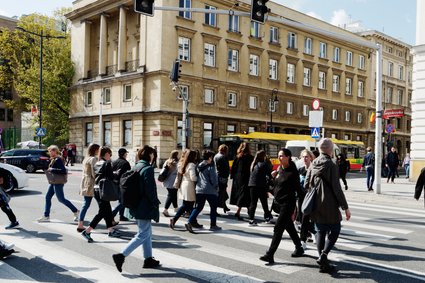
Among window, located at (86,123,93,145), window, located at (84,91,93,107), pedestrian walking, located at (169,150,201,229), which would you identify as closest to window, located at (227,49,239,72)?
window, located at (84,91,93,107)

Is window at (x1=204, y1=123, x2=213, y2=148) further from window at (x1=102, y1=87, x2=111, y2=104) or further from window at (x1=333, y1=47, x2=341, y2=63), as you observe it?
window at (x1=333, y1=47, x2=341, y2=63)

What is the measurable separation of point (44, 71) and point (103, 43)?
7.14m

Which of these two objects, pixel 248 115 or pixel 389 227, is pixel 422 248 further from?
pixel 248 115

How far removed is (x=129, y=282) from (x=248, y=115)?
35.4m

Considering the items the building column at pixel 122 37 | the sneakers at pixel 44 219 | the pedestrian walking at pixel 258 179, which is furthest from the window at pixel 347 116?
the sneakers at pixel 44 219

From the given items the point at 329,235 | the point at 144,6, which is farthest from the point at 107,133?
the point at 329,235

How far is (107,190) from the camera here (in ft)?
26.1

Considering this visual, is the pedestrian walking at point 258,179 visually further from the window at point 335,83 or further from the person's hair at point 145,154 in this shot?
the window at point 335,83

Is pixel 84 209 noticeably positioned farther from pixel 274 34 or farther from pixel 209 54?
pixel 274 34

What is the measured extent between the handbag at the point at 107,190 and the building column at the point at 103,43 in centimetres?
3460

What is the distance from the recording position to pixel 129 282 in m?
5.54

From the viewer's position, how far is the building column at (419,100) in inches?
911

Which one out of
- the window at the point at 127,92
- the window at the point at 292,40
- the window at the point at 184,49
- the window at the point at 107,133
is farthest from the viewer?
the window at the point at 292,40

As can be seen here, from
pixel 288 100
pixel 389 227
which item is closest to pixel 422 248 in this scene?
pixel 389 227
